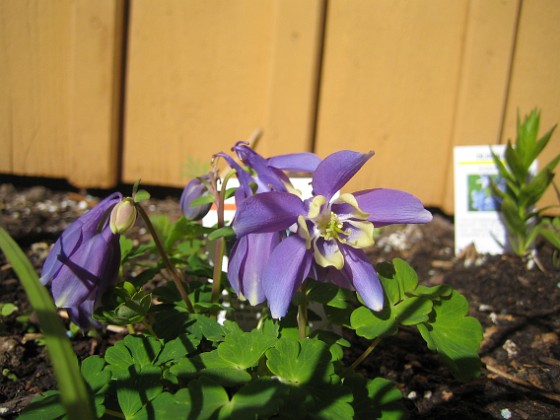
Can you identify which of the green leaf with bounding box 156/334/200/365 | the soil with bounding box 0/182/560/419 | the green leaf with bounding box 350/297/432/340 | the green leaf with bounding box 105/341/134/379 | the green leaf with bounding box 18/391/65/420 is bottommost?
the soil with bounding box 0/182/560/419

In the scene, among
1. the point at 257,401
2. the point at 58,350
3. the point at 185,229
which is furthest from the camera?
the point at 185,229

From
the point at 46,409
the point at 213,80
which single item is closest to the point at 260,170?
the point at 46,409

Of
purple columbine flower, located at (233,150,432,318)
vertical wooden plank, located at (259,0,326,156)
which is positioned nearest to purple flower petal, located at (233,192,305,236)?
purple columbine flower, located at (233,150,432,318)

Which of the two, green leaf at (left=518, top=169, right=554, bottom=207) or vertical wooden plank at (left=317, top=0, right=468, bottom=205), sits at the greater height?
vertical wooden plank at (left=317, top=0, right=468, bottom=205)

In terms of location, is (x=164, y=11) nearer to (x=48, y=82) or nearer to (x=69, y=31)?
(x=69, y=31)

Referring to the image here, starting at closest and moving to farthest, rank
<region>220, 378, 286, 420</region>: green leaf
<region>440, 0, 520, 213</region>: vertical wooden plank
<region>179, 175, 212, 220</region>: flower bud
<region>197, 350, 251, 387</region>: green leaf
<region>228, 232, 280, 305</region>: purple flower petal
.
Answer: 1. <region>220, 378, 286, 420</region>: green leaf
2. <region>197, 350, 251, 387</region>: green leaf
3. <region>228, 232, 280, 305</region>: purple flower petal
4. <region>179, 175, 212, 220</region>: flower bud
5. <region>440, 0, 520, 213</region>: vertical wooden plank

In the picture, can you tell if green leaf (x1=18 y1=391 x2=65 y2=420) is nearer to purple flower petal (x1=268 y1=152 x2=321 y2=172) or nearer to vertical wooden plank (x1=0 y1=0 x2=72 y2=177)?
purple flower petal (x1=268 y1=152 x2=321 y2=172)

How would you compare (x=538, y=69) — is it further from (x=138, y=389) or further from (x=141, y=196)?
(x=138, y=389)
